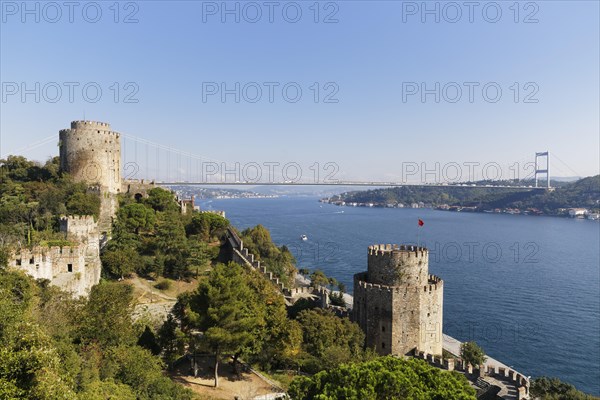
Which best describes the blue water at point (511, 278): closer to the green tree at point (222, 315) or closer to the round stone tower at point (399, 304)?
A: the round stone tower at point (399, 304)

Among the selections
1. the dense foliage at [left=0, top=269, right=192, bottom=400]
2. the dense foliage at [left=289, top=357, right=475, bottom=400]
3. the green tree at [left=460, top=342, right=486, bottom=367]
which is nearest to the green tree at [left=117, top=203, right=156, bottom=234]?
the dense foliage at [left=0, top=269, right=192, bottom=400]

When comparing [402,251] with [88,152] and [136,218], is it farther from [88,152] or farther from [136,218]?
[88,152]

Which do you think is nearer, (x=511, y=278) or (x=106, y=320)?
(x=106, y=320)

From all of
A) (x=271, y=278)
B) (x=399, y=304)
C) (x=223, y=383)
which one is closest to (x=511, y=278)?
(x=399, y=304)

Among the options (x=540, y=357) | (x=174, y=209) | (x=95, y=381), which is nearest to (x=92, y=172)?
(x=174, y=209)

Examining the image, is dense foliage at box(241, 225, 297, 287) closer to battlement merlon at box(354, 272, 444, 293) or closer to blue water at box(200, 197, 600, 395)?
blue water at box(200, 197, 600, 395)

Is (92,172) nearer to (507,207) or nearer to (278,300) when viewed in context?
(278,300)
